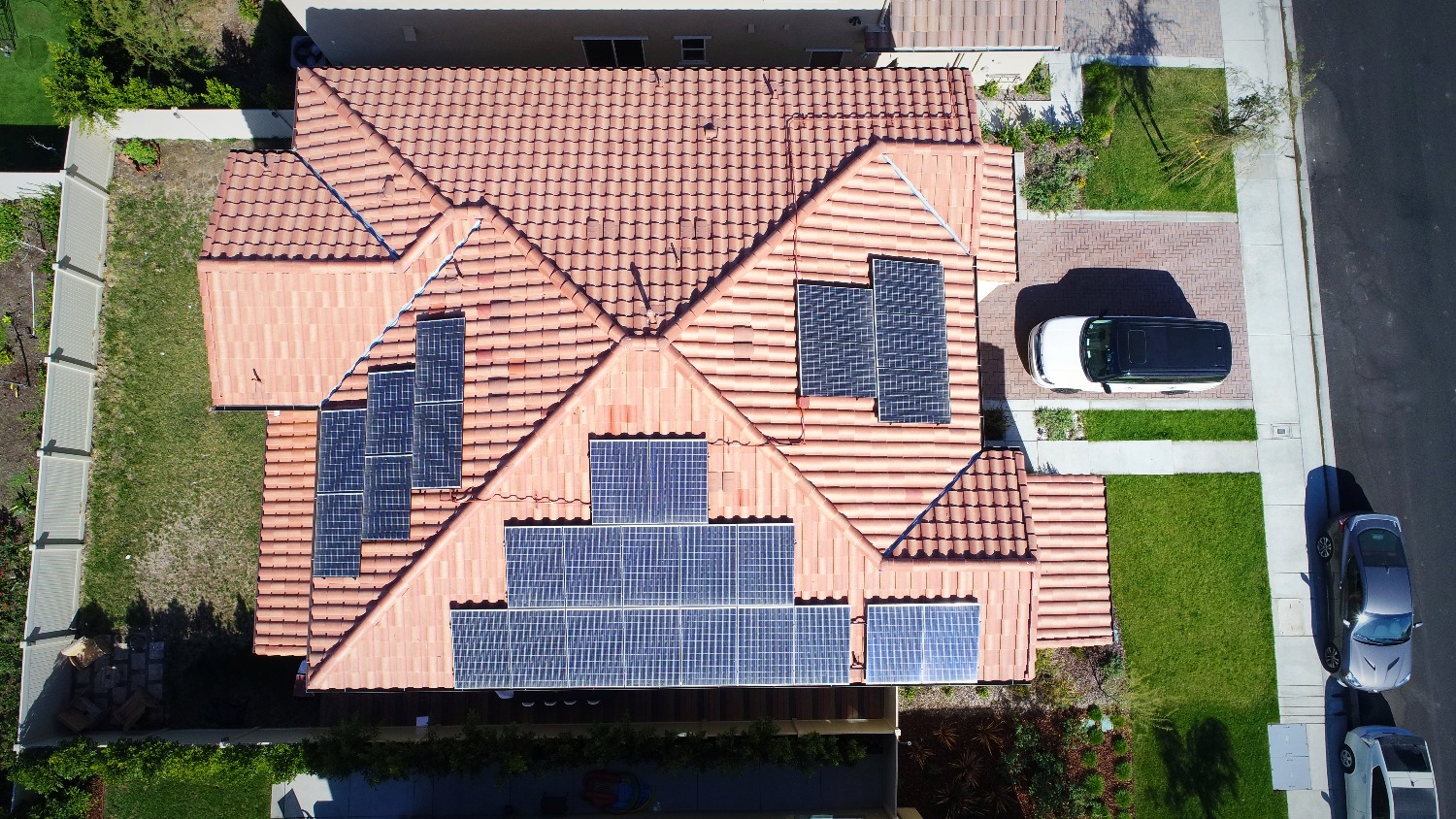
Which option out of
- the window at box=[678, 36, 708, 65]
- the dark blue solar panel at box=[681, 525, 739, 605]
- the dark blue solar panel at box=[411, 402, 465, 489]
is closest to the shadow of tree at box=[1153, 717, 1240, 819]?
the dark blue solar panel at box=[681, 525, 739, 605]

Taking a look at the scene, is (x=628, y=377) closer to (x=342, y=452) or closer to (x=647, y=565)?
(x=647, y=565)

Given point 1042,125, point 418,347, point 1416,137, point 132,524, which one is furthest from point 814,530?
point 1416,137

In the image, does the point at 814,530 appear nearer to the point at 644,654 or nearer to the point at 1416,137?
the point at 644,654

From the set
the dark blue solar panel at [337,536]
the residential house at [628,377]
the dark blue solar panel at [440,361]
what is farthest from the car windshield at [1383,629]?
the dark blue solar panel at [337,536]

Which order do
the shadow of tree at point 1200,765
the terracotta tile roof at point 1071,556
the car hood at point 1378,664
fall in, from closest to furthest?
the terracotta tile roof at point 1071,556 → the car hood at point 1378,664 → the shadow of tree at point 1200,765

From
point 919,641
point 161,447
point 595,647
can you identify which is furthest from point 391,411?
point 919,641

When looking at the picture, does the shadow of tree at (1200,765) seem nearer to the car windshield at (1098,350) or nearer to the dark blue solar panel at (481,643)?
the car windshield at (1098,350)
